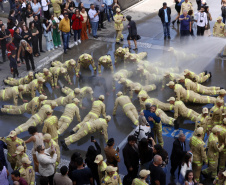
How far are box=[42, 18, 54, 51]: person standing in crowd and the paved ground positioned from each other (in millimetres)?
377

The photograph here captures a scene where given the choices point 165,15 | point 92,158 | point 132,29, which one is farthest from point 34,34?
point 92,158

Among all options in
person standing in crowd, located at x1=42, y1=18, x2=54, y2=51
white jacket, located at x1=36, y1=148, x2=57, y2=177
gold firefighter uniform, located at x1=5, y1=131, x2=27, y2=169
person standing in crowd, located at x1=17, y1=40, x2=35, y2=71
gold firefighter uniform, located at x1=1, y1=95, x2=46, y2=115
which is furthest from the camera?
person standing in crowd, located at x1=42, y1=18, x2=54, y2=51

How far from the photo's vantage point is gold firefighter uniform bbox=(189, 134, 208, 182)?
399 inches

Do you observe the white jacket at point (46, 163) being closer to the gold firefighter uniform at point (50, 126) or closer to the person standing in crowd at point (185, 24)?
the gold firefighter uniform at point (50, 126)

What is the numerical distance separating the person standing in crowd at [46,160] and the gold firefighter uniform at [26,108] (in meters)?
3.62

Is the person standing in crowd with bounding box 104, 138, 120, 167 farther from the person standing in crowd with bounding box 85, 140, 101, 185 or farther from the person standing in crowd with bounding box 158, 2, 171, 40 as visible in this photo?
the person standing in crowd with bounding box 158, 2, 171, 40

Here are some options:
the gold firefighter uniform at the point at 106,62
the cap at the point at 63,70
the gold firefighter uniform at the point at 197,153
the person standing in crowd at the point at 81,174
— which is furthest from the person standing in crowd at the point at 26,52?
the gold firefighter uniform at the point at 197,153

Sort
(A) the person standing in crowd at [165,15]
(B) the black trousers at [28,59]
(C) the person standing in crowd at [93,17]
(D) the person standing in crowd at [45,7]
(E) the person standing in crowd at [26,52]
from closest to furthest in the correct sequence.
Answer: (E) the person standing in crowd at [26,52], (B) the black trousers at [28,59], (A) the person standing in crowd at [165,15], (C) the person standing in crowd at [93,17], (D) the person standing in crowd at [45,7]

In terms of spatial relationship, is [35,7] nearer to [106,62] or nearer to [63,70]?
[63,70]

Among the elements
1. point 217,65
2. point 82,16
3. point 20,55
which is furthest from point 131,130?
point 82,16

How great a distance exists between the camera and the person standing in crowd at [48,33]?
1883 centimetres

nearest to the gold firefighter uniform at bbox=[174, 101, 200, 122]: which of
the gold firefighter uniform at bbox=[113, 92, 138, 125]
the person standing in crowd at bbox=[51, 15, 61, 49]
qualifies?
the gold firefighter uniform at bbox=[113, 92, 138, 125]

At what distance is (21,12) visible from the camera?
21.0 metres

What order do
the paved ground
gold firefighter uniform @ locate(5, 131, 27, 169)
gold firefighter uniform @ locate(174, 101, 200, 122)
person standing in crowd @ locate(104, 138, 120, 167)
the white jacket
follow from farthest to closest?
gold firefighter uniform @ locate(174, 101, 200, 122)
the paved ground
gold firefighter uniform @ locate(5, 131, 27, 169)
person standing in crowd @ locate(104, 138, 120, 167)
the white jacket
